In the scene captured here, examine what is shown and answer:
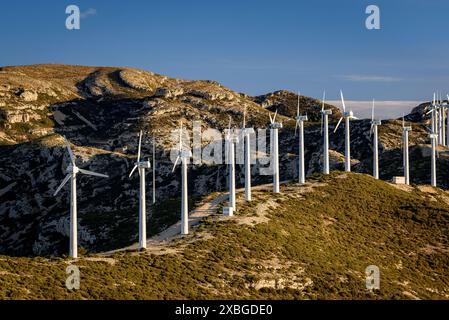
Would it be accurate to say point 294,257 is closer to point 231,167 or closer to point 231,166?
point 231,166

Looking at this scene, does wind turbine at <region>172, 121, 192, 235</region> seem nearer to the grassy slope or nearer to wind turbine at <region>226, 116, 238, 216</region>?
the grassy slope

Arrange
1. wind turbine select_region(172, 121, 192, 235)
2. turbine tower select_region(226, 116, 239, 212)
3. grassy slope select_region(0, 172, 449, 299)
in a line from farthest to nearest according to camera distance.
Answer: turbine tower select_region(226, 116, 239, 212), wind turbine select_region(172, 121, 192, 235), grassy slope select_region(0, 172, 449, 299)

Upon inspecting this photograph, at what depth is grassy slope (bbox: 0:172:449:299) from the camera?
64.7m

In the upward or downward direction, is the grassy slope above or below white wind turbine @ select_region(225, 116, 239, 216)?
below

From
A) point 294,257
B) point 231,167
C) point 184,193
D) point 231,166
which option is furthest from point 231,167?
point 294,257

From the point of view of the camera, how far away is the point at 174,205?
119m

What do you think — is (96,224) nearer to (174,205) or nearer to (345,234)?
(174,205)

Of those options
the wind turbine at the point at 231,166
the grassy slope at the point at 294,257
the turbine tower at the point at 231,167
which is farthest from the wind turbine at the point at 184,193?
the turbine tower at the point at 231,167

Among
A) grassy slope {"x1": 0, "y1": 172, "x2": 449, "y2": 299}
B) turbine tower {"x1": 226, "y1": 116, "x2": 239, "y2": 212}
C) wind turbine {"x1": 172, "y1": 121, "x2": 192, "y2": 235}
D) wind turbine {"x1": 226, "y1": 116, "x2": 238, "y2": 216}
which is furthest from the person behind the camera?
turbine tower {"x1": 226, "y1": 116, "x2": 239, "y2": 212}

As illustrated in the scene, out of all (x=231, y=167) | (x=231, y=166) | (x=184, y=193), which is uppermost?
(x=231, y=166)

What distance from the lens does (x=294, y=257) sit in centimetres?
8450

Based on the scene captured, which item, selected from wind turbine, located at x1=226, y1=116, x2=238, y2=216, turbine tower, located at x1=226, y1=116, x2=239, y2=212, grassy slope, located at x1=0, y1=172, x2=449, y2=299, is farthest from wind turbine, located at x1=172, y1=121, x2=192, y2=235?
turbine tower, located at x1=226, y1=116, x2=239, y2=212

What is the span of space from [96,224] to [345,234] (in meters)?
50.3
